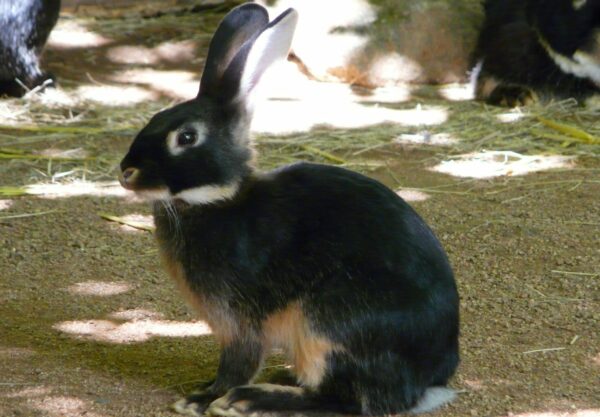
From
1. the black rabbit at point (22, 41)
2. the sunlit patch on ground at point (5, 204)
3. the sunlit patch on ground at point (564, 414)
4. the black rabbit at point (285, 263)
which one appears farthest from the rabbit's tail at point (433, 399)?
the black rabbit at point (22, 41)

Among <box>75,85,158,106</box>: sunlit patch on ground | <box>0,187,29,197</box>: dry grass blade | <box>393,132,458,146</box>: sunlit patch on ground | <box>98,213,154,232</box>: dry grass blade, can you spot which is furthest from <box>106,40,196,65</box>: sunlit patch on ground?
<box>98,213,154,232</box>: dry grass blade

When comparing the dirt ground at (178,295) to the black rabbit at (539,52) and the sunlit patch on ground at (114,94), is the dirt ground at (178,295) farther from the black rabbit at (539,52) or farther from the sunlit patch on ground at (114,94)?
the black rabbit at (539,52)

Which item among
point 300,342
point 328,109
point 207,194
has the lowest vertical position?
point 328,109

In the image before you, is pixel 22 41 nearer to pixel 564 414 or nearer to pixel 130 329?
pixel 130 329

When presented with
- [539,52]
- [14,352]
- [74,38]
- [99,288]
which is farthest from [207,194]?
[74,38]

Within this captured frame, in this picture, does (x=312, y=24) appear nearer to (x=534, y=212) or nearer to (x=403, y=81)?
(x=403, y=81)

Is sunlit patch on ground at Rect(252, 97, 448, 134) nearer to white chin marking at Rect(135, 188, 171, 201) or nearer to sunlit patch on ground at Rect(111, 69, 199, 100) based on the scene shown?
sunlit patch on ground at Rect(111, 69, 199, 100)
